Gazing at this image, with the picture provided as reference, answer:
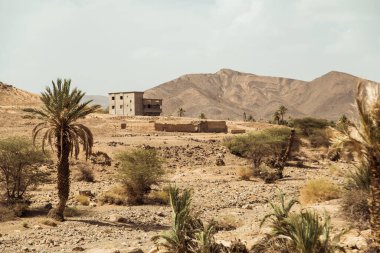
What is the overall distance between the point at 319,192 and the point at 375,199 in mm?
10204

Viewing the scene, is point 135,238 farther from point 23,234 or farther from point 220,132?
point 220,132

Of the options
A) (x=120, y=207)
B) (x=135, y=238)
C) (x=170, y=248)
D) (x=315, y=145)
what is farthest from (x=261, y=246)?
(x=315, y=145)

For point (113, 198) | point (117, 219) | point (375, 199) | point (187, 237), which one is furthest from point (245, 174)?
point (375, 199)

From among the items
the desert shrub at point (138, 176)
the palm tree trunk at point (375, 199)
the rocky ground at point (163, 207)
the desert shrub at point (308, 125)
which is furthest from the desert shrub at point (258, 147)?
the palm tree trunk at point (375, 199)

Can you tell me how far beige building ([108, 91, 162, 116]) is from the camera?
264ft

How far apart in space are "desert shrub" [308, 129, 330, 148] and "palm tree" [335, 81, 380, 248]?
175ft

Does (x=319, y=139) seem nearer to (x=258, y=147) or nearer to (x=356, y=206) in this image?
(x=258, y=147)

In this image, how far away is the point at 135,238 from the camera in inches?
654

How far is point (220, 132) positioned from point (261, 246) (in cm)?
5629

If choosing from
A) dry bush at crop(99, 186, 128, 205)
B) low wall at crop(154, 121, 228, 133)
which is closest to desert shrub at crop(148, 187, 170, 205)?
dry bush at crop(99, 186, 128, 205)

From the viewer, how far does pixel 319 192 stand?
18375 millimetres

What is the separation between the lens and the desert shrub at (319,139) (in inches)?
2363

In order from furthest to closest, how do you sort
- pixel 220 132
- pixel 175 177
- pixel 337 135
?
pixel 220 132, pixel 175 177, pixel 337 135

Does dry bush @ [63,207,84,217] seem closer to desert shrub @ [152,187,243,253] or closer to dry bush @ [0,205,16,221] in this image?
dry bush @ [0,205,16,221]
